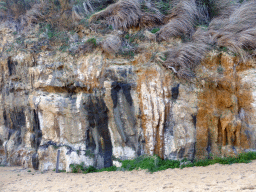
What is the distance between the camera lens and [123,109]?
6801mm

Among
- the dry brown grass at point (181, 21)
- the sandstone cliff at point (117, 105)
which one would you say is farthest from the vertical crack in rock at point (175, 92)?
the dry brown grass at point (181, 21)

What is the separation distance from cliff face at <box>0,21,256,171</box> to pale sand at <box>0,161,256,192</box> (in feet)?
2.10

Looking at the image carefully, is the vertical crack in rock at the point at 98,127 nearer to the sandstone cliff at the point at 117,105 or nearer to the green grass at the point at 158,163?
the sandstone cliff at the point at 117,105

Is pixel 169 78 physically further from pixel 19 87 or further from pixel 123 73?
pixel 19 87

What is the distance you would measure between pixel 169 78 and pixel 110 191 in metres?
3.62

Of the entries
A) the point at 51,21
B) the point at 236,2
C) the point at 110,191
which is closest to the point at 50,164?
the point at 110,191

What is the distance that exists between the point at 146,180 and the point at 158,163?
0.89m

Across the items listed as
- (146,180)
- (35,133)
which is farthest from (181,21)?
(35,133)

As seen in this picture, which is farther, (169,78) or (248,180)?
(169,78)

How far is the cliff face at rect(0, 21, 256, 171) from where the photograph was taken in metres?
6.15

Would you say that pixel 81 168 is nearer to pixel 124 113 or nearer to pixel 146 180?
pixel 124 113

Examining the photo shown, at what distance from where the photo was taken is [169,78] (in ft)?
21.7

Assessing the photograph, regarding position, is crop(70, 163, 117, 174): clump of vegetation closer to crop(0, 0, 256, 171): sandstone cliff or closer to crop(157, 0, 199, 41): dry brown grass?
crop(0, 0, 256, 171): sandstone cliff

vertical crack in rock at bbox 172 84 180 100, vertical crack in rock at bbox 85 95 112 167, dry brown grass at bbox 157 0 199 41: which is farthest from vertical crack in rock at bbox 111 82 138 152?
dry brown grass at bbox 157 0 199 41
